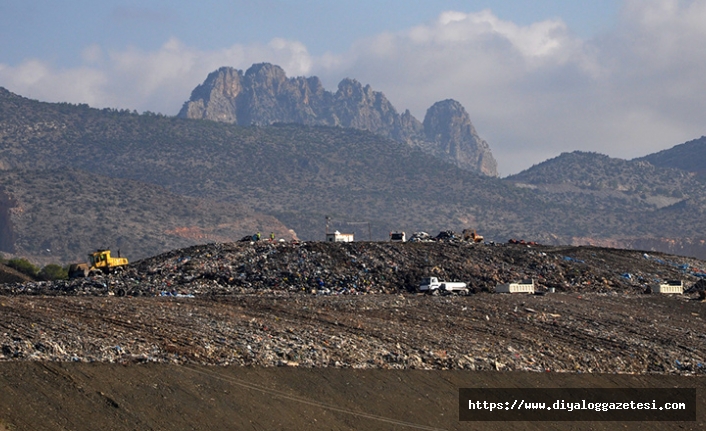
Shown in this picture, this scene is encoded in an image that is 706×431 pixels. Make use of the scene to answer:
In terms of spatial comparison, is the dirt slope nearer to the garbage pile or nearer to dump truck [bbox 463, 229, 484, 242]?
the garbage pile

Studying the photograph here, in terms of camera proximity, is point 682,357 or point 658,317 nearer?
point 682,357

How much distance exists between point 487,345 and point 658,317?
12.4 metres

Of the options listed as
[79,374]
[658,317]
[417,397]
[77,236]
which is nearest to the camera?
[79,374]

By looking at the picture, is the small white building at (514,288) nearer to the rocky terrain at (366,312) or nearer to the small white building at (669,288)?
the rocky terrain at (366,312)

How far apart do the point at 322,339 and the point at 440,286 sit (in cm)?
1656

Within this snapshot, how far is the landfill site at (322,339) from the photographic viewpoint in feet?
78.2

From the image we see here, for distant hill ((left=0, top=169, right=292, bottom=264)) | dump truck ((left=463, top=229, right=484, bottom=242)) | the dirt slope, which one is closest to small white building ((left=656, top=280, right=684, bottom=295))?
dump truck ((left=463, top=229, right=484, bottom=242))

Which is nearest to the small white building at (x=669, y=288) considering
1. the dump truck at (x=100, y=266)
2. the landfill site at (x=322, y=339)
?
the landfill site at (x=322, y=339)

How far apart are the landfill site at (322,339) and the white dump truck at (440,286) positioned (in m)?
0.31

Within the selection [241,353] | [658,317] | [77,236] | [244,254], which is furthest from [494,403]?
[77,236]

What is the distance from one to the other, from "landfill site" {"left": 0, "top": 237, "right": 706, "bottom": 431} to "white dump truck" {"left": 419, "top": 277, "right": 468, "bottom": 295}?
1.02ft

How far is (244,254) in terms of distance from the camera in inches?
1950

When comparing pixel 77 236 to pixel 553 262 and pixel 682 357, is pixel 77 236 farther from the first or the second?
pixel 682 357

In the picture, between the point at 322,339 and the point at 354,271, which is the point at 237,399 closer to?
the point at 322,339
